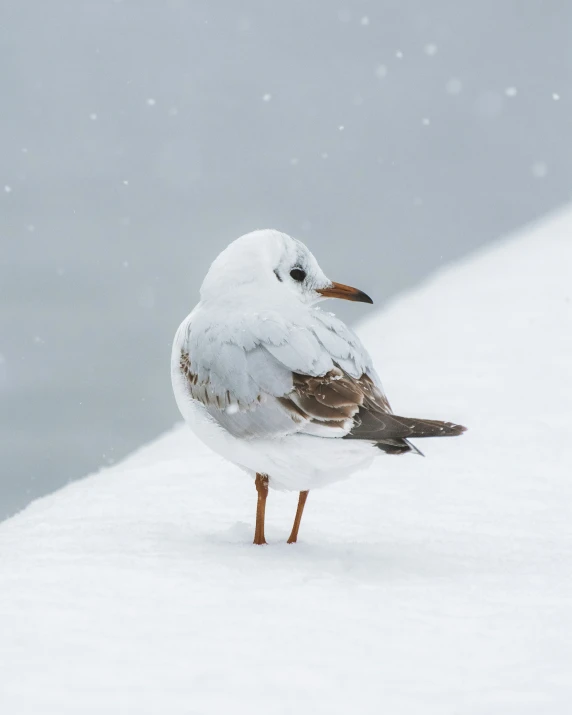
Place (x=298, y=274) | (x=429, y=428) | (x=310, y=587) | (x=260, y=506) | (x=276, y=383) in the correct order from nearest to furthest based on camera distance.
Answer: (x=310, y=587)
(x=429, y=428)
(x=276, y=383)
(x=260, y=506)
(x=298, y=274)

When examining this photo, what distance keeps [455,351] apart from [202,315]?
419 cm

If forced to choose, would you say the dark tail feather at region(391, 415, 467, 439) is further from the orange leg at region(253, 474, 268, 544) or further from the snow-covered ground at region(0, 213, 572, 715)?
the orange leg at region(253, 474, 268, 544)

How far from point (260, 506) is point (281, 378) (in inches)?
21.3

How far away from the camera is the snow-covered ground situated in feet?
7.41

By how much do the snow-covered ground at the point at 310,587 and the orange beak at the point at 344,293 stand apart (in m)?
0.93

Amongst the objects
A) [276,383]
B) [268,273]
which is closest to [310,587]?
[276,383]

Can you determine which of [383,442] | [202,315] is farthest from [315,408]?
[202,315]

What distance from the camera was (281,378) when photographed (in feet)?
11.0

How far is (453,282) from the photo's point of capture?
987 cm

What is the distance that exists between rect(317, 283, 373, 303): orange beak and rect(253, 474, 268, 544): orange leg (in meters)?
0.78

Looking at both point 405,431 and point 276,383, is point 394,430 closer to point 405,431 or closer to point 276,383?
point 405,431

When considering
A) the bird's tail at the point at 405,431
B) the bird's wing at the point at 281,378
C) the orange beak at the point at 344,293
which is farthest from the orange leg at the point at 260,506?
the orange beak at the point at 344,293

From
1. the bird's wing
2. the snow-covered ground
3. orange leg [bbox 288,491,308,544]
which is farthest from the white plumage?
the snow-covered ground

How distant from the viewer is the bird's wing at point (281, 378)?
326cm
